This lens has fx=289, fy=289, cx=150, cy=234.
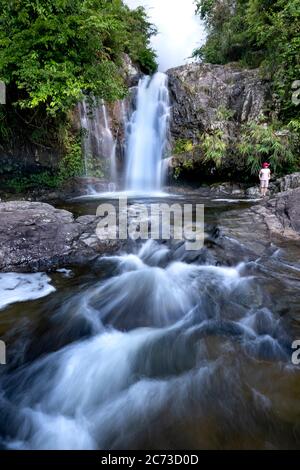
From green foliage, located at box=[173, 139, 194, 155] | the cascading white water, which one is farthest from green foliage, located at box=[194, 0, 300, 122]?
the cascading white water

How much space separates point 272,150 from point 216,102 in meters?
4.51

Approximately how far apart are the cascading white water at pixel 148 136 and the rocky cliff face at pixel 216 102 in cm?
50

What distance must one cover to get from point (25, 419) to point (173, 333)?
1693 mm

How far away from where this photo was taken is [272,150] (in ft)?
35.4

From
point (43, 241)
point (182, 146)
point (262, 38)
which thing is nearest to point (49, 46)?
point (43, 241)

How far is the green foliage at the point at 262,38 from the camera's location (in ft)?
35.9

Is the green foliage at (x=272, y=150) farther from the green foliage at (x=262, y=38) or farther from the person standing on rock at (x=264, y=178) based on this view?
the green foliage at (x=262, y=38)

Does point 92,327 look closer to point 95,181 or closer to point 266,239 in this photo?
point 266,239

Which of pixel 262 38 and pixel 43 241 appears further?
pixel 262 38

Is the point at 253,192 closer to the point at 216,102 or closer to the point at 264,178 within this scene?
the point at 264,178

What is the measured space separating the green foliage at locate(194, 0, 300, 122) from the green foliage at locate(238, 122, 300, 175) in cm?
164

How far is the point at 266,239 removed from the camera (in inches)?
209
